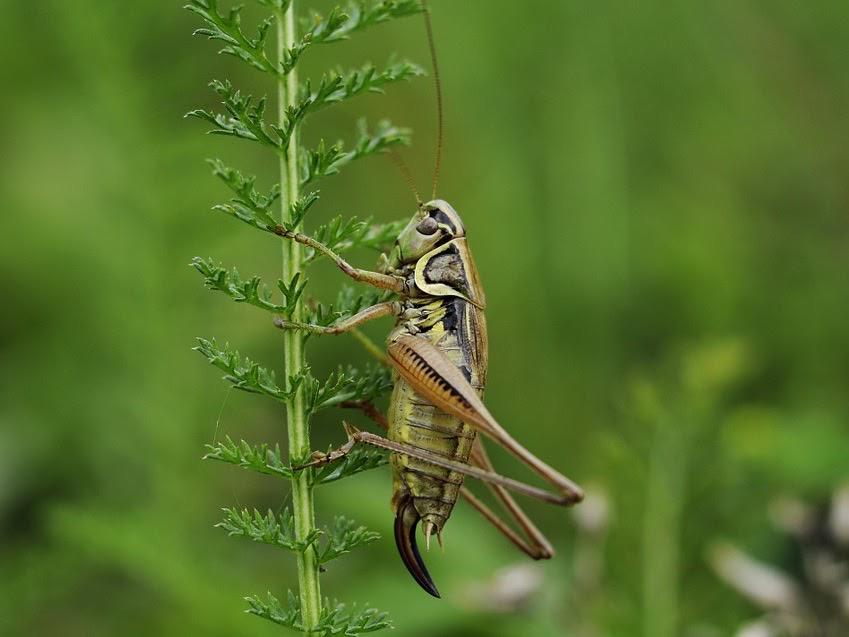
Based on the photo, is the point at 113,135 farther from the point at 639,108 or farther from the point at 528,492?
the point at 639,108

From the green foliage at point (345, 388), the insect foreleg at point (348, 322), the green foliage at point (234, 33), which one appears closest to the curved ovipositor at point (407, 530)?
the green foliage at point (345, 388)

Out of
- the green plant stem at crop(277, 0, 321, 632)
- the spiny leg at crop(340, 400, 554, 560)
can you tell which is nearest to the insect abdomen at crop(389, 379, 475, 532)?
the spiny leg at crop(340, 400, 554, 560)

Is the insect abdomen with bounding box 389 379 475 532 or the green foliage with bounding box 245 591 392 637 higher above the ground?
the insect abdomen with bounding box 389 379 475 532

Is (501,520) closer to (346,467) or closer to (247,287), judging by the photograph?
(346,467)

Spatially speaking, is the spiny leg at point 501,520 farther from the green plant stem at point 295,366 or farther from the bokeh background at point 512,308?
the green plant stem at point 295,366

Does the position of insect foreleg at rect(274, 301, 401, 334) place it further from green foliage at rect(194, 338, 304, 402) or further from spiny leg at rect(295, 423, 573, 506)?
spiny leg at rect(295, 423, 573, 506)

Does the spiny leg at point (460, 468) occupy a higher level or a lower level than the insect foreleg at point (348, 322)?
lower
